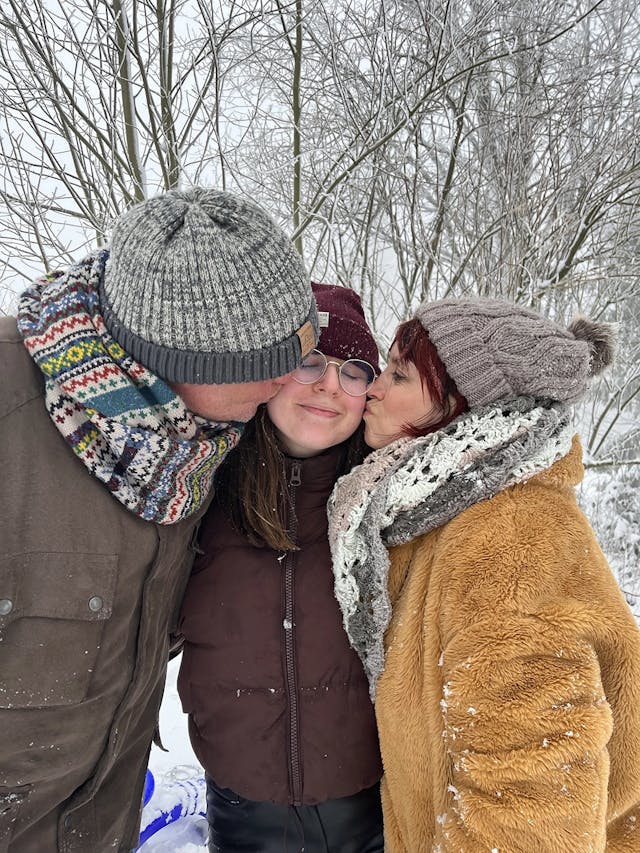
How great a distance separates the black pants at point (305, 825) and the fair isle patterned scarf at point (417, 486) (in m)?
0.43

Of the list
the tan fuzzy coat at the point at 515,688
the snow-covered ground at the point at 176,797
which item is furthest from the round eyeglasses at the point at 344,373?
the snow-covered ground at the point at 176,797

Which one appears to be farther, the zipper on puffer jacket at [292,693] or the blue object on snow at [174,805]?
the blue object on snow at [174,805]

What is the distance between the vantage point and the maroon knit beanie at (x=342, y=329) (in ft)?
5.72

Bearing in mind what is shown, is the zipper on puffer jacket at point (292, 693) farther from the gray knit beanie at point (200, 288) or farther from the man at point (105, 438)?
the gray knit beanie at point (200, 288)

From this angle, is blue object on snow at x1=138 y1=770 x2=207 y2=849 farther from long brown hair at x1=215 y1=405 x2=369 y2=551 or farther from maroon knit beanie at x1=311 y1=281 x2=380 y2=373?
maroon knit beanie at x1=311 y1=281 x2=380 y2=373

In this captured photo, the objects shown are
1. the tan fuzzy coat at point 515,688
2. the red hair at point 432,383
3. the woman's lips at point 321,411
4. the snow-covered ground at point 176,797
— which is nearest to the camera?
the tan fuzzy coat at point 515,688

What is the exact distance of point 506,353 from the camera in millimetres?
1360

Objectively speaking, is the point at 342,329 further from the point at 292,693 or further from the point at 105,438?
the point at 292,693

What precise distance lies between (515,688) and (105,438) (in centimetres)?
94

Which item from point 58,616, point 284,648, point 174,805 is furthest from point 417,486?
point 174,805

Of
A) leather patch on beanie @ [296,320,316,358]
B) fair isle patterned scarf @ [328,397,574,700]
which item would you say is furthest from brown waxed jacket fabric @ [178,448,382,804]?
leather patch on beanie @ [296,320,316,358]

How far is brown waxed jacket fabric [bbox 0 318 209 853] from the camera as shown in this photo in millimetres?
1098

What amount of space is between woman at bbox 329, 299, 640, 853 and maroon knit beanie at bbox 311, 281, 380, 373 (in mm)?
176

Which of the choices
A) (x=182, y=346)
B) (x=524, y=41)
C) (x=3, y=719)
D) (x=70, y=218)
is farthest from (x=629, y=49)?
(x=3, y=719)
